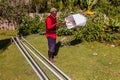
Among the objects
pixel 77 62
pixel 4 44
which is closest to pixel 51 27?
pixel 77 62

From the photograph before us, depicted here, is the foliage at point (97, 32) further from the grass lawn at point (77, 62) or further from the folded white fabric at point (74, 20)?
the folded white fabric at point (74, 20)

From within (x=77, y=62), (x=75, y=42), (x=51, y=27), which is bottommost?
(x=75, y=42)

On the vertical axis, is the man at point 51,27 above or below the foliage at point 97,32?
above

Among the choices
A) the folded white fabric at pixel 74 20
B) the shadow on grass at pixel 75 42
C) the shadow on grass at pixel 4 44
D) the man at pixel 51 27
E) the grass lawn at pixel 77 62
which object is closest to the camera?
the grass lawn at pixel 77 62

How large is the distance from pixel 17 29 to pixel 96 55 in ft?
24.6

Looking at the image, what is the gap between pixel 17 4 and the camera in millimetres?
19984

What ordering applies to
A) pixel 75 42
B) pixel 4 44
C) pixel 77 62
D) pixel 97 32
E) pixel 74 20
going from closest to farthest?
1. pixel 77 62
2. pixel 74 20
3. pixel 97 32
4. pixel 75 42
5. pixel 4 44

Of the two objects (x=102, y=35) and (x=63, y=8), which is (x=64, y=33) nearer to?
(x=102, y=35)

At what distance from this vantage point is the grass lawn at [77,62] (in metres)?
10.3

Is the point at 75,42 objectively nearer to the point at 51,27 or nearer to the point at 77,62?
the point at 77,62

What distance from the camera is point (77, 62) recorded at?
38.6ft

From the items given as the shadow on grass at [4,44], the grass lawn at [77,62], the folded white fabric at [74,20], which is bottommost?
the shadow on grass at [4,44]

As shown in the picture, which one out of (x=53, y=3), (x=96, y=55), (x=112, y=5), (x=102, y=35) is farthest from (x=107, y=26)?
(x=53, y=3)

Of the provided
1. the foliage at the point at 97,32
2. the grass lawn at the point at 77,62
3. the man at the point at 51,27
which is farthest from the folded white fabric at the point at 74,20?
the foliage at the point at 97,32
